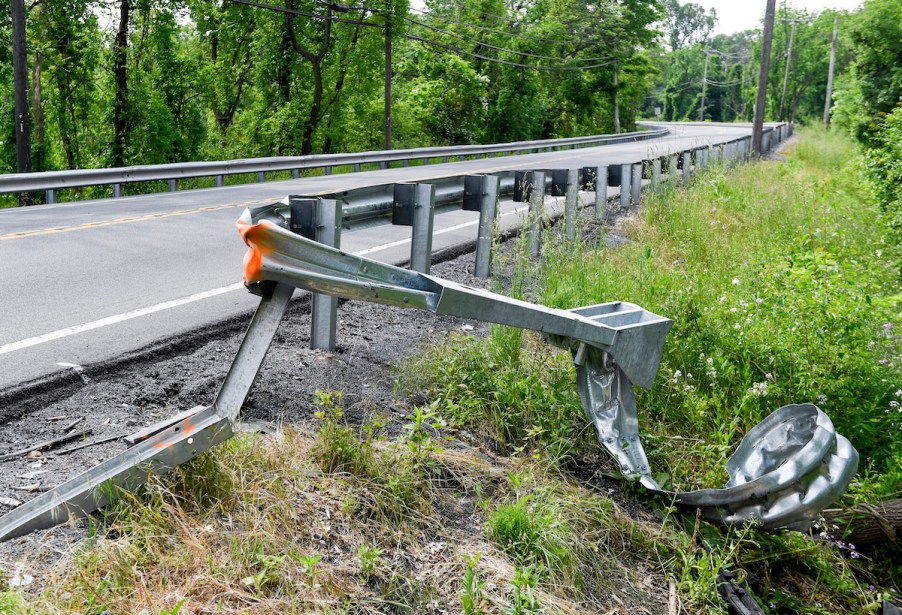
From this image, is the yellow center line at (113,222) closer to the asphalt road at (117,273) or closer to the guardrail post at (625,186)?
the asphalt road at (117,273)

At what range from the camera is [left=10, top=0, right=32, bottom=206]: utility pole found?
17.3 m

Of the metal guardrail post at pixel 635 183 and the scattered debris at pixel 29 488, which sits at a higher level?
the metal guardrail post at pixel 635 183

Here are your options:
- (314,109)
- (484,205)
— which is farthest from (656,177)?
(314,109)

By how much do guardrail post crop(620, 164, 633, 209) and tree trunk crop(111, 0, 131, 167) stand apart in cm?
1736

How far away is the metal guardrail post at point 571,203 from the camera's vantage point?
25.8 ft

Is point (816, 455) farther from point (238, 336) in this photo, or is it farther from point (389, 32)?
point (389, 32)

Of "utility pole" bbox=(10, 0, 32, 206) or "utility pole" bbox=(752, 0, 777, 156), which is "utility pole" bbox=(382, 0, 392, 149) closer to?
"utility pole" bbox=(752, 0, 777, 156)

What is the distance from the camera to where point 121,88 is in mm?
24344

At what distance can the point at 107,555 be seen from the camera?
264 centimetres

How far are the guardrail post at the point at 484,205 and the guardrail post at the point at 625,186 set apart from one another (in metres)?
4.94

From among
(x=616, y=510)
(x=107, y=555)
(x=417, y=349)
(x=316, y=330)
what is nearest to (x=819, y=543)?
(x=616, y=510)

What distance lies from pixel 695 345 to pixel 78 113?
2390cm

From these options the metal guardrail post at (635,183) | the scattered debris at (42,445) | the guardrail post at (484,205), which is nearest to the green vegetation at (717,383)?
the guardrail post at (484,205)

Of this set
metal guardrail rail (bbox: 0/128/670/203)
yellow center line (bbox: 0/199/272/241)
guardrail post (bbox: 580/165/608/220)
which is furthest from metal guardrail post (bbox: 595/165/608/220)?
metal guardrail rail (bbox: 0/128/670/203)
